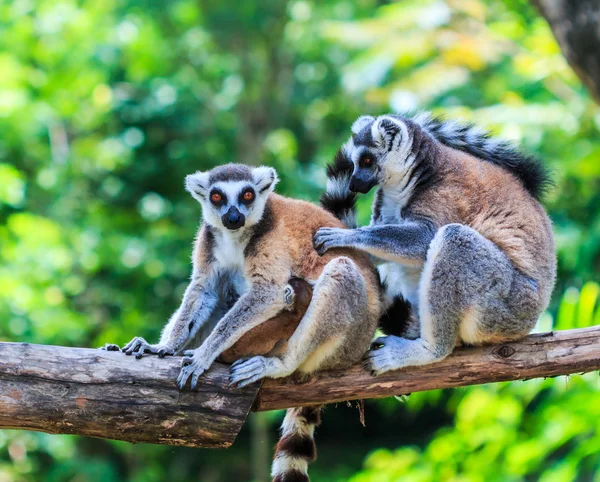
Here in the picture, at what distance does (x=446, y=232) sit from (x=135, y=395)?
2.16m

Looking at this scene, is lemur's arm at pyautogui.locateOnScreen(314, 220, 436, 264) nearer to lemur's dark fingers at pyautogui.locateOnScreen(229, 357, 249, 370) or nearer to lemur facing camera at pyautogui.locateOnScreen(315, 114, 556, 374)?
lemur facing camera at pyautogui.locateOnScreen(315, 114, 556, 374)

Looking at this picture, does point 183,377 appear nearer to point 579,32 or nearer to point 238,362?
point 238,362

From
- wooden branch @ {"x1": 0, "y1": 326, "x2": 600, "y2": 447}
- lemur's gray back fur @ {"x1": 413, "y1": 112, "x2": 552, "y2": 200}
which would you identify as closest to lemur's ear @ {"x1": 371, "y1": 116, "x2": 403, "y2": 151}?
lemur's gray back fur @ {"x1": 413, "y1": 112, "x2": 552, "y2": 200}

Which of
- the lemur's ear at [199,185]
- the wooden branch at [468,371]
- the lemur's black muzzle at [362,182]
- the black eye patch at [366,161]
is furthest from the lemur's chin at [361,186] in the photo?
the wooden branch at [468,371]

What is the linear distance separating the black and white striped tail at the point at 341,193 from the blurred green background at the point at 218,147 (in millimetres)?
2765

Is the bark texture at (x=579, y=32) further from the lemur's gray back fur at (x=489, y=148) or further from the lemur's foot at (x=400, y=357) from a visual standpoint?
the lemur's foot at (x=400, y=357)

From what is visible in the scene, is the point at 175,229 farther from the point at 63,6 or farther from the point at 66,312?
the point at 63,6

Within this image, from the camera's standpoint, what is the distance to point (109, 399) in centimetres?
413

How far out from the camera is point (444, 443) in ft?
24.7

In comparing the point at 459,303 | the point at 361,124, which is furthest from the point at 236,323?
the point at 361,124

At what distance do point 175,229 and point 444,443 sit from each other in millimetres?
5880

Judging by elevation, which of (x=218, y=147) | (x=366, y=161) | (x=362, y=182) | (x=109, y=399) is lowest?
(x=218, y=147)

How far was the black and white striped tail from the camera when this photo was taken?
5.43m

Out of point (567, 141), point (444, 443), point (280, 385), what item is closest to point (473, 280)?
point (280, 385)
